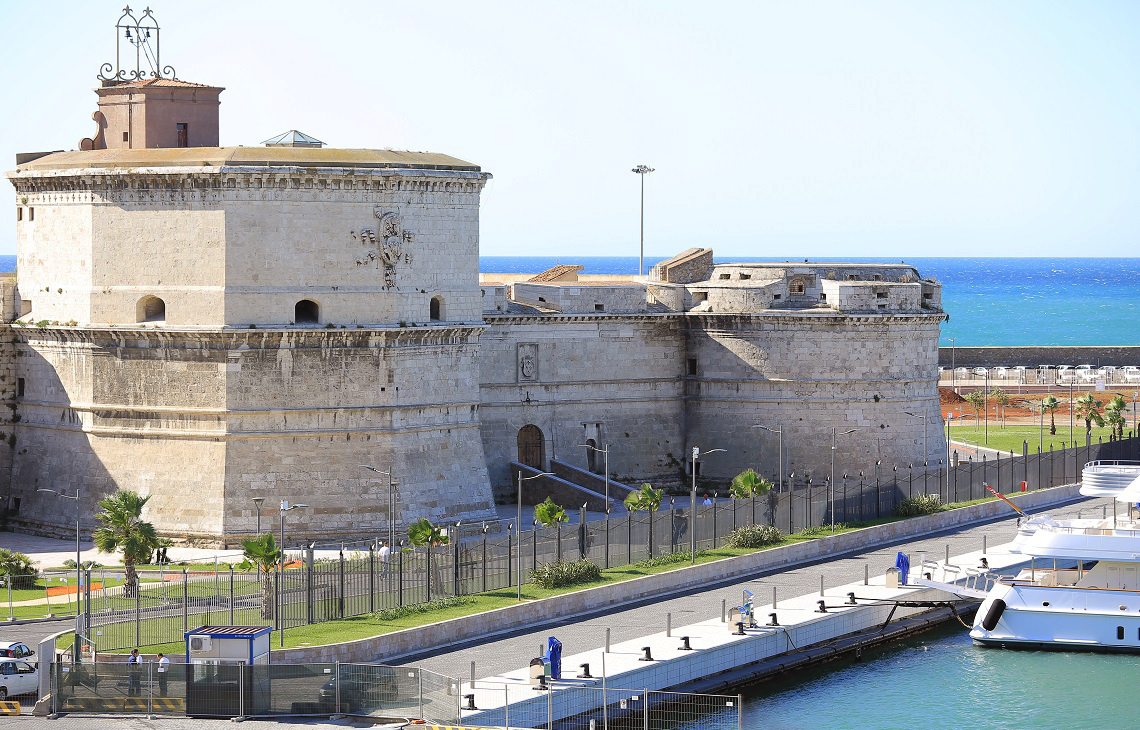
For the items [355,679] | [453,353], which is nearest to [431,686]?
[355,679]

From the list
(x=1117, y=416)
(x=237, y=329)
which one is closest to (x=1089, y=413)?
(x=1117, y=416)

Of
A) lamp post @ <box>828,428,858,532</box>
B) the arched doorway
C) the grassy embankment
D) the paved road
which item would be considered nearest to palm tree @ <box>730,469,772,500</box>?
lamp post @ <box>828,428,858,532</box>

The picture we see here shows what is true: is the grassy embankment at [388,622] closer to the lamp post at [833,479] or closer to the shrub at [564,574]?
the shrub at [564,574]

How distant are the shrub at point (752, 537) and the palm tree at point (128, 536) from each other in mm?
14749

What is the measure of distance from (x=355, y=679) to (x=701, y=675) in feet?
25.5

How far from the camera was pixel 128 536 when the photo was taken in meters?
41.1

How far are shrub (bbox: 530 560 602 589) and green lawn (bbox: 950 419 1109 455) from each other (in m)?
29.6

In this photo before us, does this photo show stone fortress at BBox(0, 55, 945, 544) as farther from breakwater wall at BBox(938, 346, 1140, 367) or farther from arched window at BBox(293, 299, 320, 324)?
breakwater wall at BBox(938, 346, 1140, 367)

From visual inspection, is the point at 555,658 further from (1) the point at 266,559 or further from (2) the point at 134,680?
(2) the point at 134,680

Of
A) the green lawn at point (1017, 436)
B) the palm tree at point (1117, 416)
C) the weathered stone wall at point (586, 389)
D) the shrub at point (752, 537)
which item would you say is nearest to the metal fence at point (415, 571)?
the shrub at point (752, 537)

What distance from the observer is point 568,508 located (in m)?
55.1

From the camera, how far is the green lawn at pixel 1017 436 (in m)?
71.1

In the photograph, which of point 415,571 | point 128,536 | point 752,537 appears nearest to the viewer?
point 415,571

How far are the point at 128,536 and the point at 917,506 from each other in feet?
78.0
